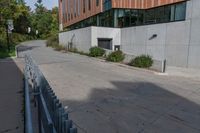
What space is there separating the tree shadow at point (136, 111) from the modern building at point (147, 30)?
5.83 meters

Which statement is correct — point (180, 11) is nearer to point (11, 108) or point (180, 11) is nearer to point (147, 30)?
point (147, 30)

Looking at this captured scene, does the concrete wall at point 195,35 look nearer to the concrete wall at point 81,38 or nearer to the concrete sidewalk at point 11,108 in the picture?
the concrete wall at point 81,38

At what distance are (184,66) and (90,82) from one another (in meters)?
9.52

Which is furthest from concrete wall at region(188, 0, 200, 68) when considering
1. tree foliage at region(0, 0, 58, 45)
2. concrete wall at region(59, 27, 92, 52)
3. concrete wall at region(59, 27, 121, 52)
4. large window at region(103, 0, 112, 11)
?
tree foliage at region(0, 0, 58, 45)

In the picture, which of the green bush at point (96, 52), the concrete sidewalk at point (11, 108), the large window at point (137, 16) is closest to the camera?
the concrete sidewalk at point (11, 108)

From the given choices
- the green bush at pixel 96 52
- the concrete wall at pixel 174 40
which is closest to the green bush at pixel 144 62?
the concrete wall at pixel 174 40

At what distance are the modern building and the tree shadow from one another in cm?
583

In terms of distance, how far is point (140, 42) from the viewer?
61.1 ft

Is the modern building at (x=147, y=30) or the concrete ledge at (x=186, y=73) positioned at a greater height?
the modern building at (x=147, y=30)

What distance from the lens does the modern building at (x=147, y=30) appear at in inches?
558

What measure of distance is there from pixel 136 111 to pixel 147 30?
13834mm

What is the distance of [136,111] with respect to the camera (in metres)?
5.26

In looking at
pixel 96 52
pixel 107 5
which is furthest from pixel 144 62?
pixel 107 5

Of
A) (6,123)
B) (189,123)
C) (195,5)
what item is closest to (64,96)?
(6,123)
